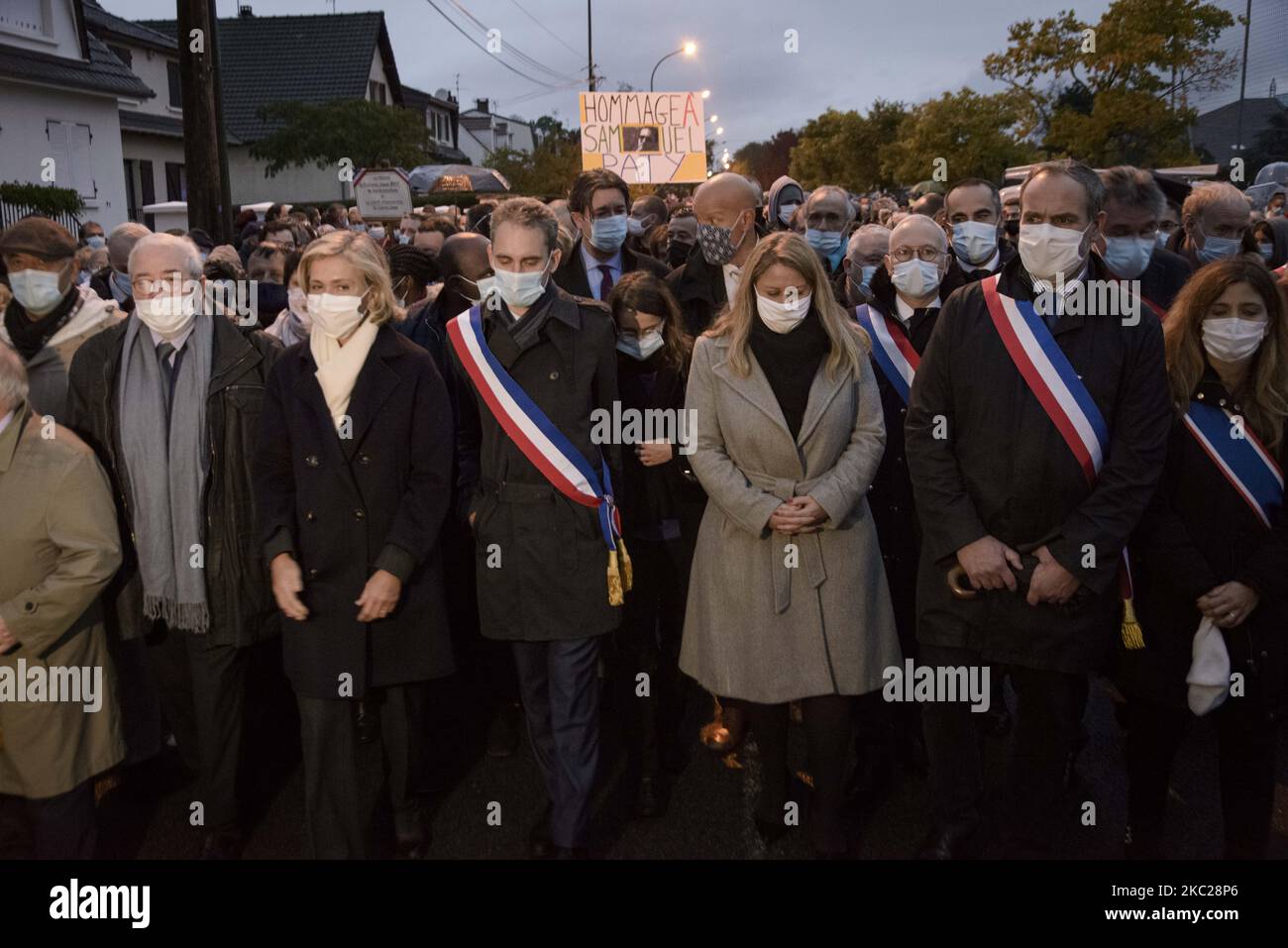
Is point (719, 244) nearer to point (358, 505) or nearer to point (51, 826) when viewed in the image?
point (358, 505)

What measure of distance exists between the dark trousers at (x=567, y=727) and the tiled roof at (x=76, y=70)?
27315 millimetres

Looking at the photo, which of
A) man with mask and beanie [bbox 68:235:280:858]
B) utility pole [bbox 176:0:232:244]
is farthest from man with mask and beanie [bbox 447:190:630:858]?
utility pole [bbox 176:0:232:244]

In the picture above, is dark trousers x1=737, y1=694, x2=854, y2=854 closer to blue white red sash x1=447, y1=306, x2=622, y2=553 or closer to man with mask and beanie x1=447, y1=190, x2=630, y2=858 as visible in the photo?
man with mask and beanie x1=447, y1=190, x2=630, y2=858

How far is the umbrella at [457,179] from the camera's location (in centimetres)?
3234

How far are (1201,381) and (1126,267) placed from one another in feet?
5.58

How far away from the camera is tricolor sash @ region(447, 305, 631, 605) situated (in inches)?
169

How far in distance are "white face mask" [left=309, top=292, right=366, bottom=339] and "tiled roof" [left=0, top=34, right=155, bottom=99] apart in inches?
1051

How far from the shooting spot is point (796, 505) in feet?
13.9

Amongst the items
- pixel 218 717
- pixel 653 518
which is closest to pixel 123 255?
pixel 218 717

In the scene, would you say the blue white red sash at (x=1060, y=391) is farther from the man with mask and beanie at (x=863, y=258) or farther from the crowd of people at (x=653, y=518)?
the man with mask and beanie at (x=863, y=258)

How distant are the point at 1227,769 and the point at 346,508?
10.6 ft

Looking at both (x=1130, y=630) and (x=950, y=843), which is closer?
(x=1130, y=630)
